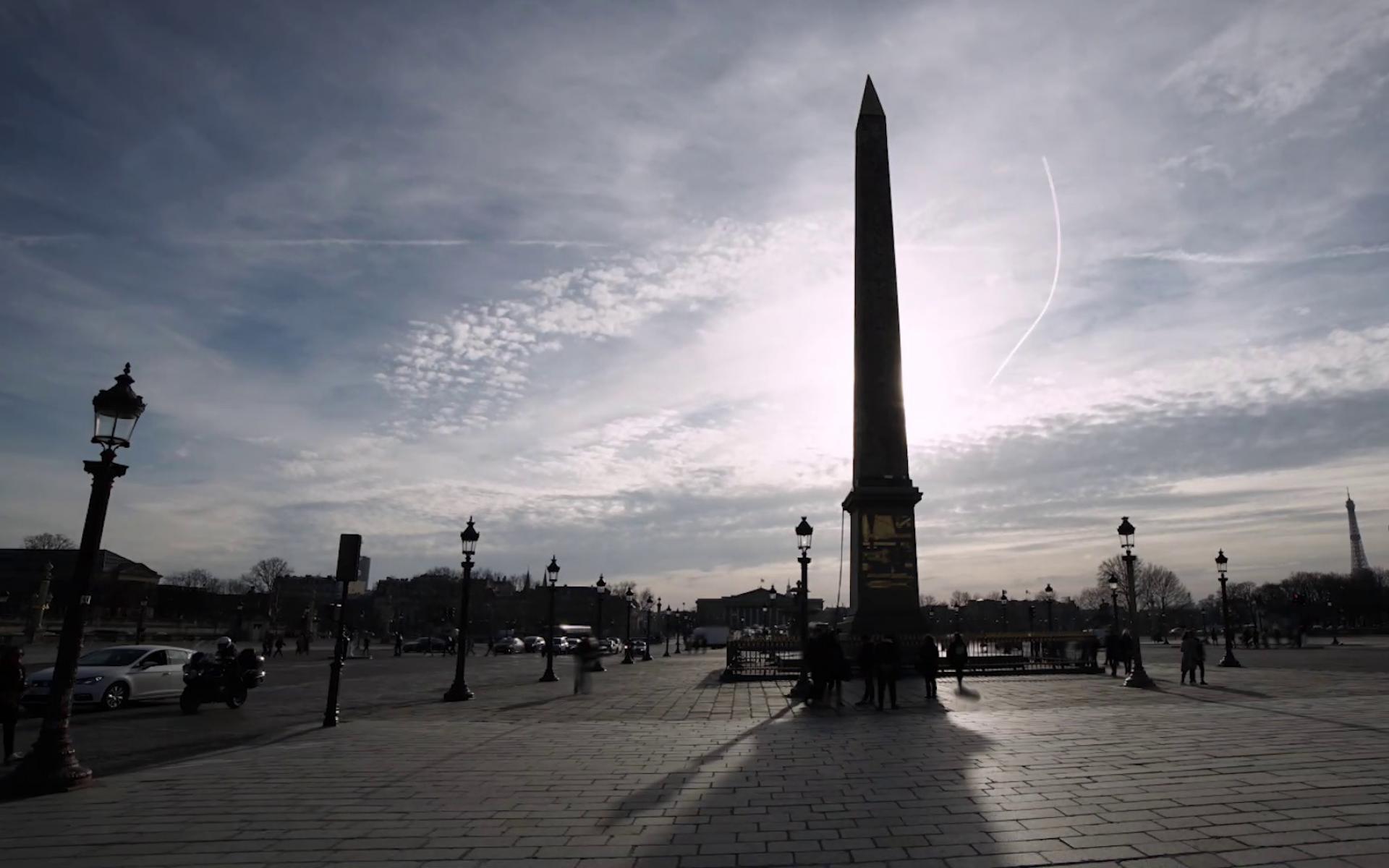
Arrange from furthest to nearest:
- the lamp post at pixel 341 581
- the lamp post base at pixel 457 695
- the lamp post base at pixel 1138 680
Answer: the lamp post base at pixel 1138 680 → the lamp post base at pixel 457 695 → the lamp post at pixel 341 581

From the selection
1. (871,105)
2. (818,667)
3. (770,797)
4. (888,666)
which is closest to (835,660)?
(818,667)

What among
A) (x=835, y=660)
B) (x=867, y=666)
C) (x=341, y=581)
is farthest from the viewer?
(x=835, y=660)

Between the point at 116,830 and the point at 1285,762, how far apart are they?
1173 centimetres

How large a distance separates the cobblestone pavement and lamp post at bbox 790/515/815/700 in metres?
3.52

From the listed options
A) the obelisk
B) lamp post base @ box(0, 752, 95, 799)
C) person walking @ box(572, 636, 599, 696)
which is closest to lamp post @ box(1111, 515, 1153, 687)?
the obelisk

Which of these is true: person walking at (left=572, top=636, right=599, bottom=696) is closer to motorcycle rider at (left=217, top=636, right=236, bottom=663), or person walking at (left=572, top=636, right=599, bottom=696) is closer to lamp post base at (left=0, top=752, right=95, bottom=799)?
motorcycle rider at (left=217, top=636, right=236, bottom=663)

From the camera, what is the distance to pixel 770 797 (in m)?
8.51

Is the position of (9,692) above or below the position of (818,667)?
below

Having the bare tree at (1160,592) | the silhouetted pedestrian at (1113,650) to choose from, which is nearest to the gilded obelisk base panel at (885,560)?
the silhouetted pedestrian at (1113,650)

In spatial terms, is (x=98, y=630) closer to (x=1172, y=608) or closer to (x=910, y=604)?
(x=910, y=604)

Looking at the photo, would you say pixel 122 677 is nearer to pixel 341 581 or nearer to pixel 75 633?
pixel 341 581

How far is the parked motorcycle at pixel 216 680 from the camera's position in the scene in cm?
1845

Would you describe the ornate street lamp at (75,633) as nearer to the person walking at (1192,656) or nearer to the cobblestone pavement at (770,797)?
the cobblestone pavement at (770,797)

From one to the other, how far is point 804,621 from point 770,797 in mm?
14083
